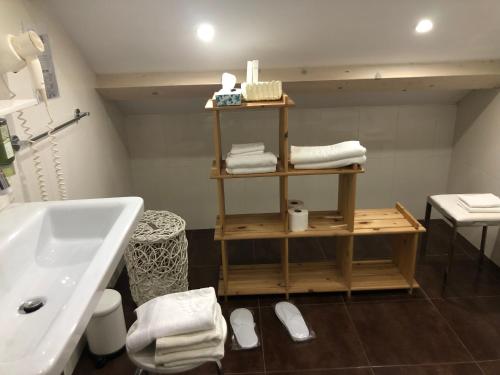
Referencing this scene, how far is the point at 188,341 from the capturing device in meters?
1.25

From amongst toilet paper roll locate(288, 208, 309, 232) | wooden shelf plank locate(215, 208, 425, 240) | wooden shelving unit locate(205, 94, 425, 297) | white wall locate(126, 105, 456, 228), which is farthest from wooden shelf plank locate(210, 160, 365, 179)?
white wall locate(126, 105, 456, 228)

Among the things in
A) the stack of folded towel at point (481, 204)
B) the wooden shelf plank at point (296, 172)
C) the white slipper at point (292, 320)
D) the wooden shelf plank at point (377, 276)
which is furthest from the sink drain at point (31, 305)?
the stack of folded towel at point (481, 204)

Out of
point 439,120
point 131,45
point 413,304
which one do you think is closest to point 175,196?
point 131,45

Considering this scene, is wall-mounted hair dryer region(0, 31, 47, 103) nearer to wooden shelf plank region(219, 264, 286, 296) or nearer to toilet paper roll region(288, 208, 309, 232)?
toilet paper roll region(288, 208, 309, 232)

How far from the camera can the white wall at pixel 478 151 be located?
264 centimetres

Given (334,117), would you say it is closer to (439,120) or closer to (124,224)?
(439,120)

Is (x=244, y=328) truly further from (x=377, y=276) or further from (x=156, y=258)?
(x=377, y=276)

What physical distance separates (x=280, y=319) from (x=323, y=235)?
52 centimetres

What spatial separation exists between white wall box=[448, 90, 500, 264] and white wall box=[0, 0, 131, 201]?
2.46 m

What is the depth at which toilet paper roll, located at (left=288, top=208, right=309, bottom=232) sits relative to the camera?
2.26 m

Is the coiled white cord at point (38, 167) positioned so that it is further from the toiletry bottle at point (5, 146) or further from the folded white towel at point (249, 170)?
the folded white towel at point (249, 170)

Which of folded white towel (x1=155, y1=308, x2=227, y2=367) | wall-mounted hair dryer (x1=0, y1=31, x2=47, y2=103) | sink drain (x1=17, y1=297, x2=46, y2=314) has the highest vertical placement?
wall-mounted hair dryer (x1=0, y1=31, x2=47, y2=103)

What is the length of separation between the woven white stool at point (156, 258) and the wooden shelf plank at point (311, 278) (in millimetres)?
316

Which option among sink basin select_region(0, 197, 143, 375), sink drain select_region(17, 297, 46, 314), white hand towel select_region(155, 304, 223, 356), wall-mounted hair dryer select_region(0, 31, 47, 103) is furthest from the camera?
→ wall-mounted hair dryer select_region(0, 31, 47, 103)
